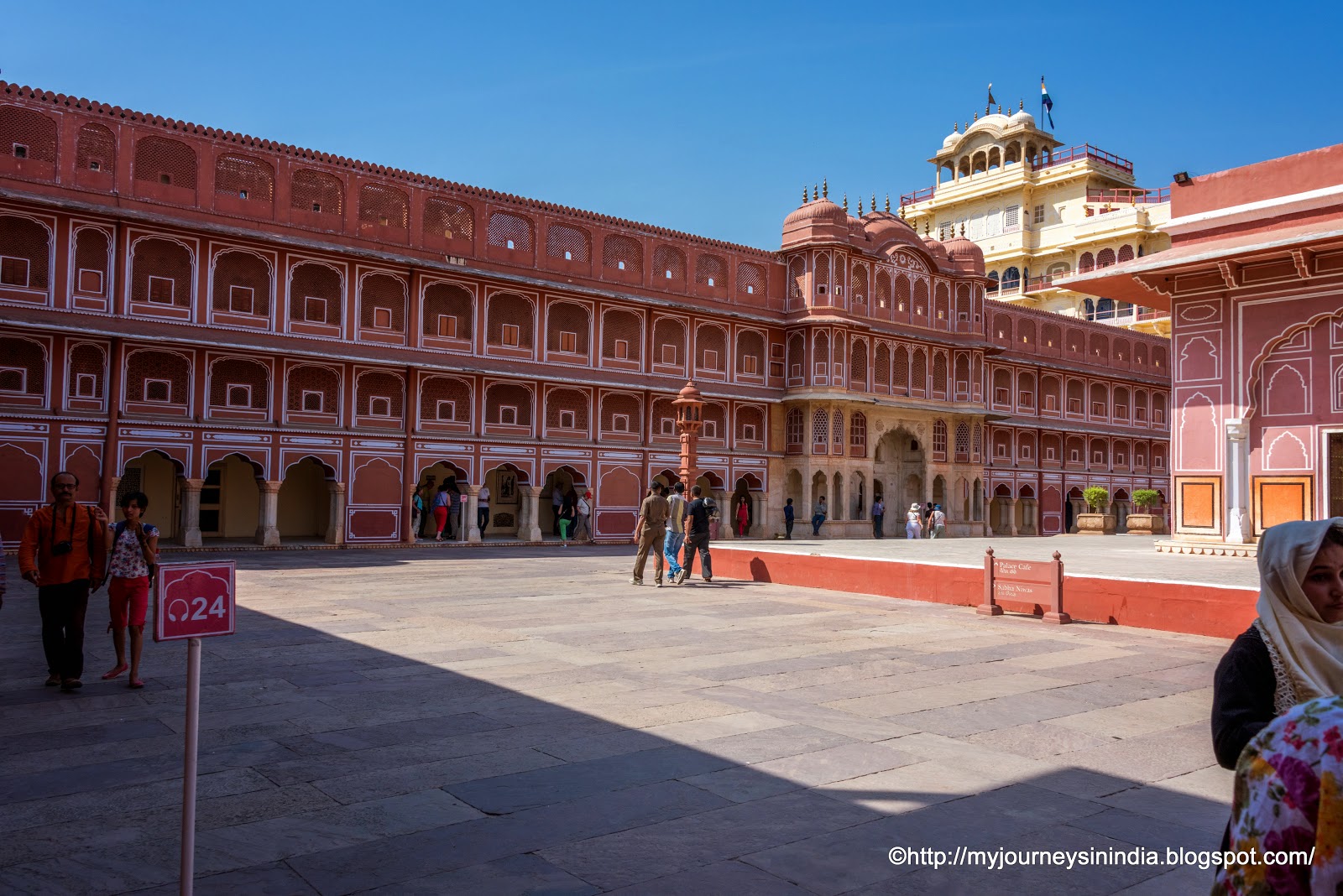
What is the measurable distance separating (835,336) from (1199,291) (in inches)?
541

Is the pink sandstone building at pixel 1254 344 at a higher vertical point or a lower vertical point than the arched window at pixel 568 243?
lower

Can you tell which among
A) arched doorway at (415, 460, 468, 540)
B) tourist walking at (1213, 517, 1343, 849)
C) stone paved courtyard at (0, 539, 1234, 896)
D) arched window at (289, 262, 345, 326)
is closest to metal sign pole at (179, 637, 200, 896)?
stone paved courtyard at (0, 539, 1234, 896)

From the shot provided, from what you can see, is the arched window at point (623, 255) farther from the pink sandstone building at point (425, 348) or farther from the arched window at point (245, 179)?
the arched window at point (245, 179)

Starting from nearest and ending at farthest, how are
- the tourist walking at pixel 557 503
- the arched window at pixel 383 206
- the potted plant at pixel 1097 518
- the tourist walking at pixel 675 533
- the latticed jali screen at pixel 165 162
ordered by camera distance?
the tourist walking at pixel 675 533, the latticed jali screen at pixel 165 162, the arched window at pixel 383 206, the tourist walking at pixel 557 503, the potted plant at pixel 1097 518

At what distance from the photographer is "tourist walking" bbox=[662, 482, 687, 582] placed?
15383 mm

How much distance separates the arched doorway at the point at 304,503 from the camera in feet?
85.5

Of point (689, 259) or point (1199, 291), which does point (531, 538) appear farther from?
point (1199, 291)

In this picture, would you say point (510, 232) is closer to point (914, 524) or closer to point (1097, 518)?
point (914, 524)

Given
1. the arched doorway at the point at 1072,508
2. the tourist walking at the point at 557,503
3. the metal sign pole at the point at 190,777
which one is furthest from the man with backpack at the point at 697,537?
the arched doorway at the point at 1072,508

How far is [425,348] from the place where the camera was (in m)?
25.6

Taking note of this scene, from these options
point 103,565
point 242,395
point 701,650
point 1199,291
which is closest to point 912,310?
point 1199,291

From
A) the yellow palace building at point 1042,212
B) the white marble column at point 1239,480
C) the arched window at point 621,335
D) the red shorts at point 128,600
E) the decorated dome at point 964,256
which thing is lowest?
the red shorts at point 128,600

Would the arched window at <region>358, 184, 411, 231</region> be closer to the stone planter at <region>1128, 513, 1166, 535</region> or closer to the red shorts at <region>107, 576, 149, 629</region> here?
the red shorts at <region>107, 576, 149, 629</region>

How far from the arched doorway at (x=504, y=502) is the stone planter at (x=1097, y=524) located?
21.7 meters
